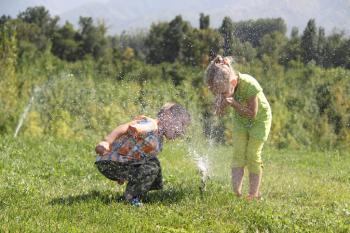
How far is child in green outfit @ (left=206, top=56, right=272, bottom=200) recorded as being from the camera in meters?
6.71

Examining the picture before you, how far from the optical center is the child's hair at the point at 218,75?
666 cm

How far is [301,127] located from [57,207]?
48.7 ft

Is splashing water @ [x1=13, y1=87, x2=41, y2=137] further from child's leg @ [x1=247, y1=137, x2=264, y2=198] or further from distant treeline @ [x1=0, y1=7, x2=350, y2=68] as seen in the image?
child's leg @ [x1=247, y1=137, x2=264, y2=198]

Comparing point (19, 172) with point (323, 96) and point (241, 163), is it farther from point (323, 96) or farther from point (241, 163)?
point (323, 96)

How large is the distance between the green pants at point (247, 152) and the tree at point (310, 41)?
10.5m

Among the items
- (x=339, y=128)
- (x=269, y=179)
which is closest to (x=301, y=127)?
(x=339, y=128)

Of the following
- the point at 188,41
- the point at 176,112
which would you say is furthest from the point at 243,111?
the point at 188,41

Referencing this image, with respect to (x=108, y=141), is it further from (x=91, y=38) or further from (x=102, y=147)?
(x=91, y=38)

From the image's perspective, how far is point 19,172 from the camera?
8.40 meters

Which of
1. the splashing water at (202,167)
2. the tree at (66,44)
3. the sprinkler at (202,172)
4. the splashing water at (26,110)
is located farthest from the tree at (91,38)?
the sprinkler at (202,172)

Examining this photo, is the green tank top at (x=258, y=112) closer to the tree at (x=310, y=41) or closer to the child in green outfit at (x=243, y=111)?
Answer: the child in green outfit at (x=243, y=111)

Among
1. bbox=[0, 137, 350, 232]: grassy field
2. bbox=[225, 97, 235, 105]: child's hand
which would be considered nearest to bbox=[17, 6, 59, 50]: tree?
bbox=[0, 137, 350, 232]: grassy field

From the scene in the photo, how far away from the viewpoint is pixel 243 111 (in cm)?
680

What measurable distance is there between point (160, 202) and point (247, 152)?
1.33 m
